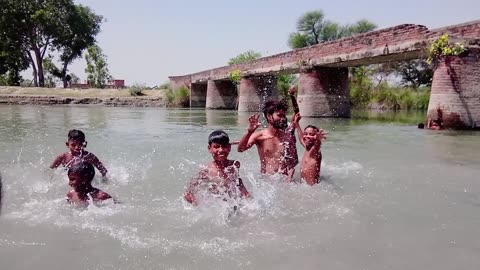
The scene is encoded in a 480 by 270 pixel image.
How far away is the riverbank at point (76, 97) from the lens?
114 ft

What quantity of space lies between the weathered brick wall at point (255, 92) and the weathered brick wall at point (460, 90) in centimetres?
1454

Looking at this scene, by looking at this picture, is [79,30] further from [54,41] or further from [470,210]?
[470,210]

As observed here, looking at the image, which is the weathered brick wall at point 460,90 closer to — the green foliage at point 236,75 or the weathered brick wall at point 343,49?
the weathered brick wall at point 343,49

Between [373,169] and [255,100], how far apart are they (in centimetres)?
2044

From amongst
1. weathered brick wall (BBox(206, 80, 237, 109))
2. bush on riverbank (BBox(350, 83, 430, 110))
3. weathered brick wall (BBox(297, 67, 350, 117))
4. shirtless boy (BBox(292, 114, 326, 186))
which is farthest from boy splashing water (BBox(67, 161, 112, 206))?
weathered brick wall (BBox(206, 80, 237, 109))

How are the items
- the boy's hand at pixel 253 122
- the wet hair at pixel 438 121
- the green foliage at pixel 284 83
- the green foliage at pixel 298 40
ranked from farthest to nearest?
the green foliage at pixel 298 40, the green foliage at pixel 284 83, the wet hair at pixel 438 121, the boy's hand at pixel 253 122

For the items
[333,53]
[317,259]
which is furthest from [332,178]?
[333,53]

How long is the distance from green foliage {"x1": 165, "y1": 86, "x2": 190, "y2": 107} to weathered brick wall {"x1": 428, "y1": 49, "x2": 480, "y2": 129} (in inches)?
1028

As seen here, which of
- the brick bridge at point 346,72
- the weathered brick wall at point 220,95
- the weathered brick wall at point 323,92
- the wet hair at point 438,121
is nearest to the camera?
the brick bridge at point 346,72

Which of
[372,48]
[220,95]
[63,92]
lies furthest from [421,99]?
[63,92]

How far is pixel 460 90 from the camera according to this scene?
485 inches

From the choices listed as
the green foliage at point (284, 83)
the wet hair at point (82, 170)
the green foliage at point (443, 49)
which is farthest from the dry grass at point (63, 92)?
the wet hair at point (82, 170)

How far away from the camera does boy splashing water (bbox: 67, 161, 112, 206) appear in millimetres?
4480

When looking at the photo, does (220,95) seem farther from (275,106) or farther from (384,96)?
Result: (275,106)
